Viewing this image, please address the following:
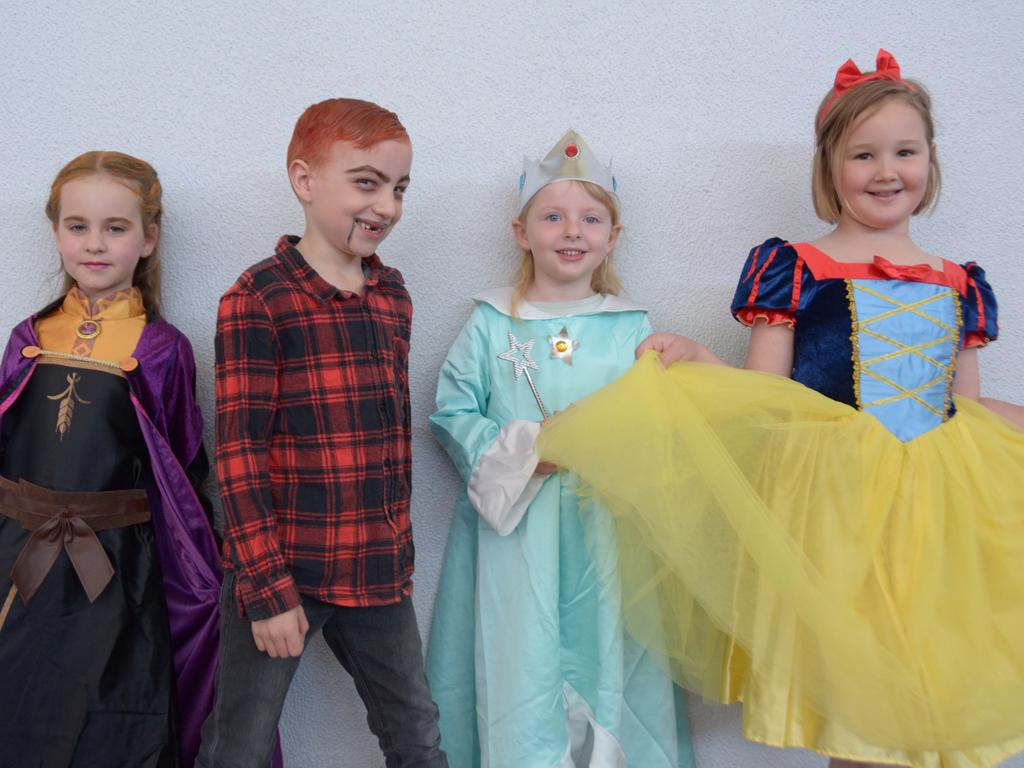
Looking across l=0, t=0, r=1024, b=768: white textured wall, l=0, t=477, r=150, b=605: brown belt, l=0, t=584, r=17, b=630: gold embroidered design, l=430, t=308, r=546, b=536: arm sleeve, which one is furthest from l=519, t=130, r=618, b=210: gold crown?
l=0, t=584, r=17, b=630: gold embroidered design

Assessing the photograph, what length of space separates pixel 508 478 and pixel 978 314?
0.92 meters

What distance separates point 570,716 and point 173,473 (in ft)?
2.82

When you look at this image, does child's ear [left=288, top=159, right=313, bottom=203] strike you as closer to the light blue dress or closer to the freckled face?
the freckled face

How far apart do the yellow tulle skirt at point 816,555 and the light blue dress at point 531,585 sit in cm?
11

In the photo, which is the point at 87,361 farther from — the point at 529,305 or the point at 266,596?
the point at 529,305

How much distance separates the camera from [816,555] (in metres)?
1.32

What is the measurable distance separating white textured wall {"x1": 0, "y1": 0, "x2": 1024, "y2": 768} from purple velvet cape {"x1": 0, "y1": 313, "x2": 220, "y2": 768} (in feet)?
0.54

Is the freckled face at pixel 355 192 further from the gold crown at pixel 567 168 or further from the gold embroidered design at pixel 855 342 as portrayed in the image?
the gold embroidered design at pixel 855 342

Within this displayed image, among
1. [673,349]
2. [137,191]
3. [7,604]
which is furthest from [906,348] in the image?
[7,604]

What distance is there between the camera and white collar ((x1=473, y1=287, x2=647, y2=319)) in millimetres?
1621

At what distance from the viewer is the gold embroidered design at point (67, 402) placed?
1438mm

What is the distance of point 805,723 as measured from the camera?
1322 millimetres

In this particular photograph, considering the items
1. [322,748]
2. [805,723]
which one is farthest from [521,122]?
[322,748]

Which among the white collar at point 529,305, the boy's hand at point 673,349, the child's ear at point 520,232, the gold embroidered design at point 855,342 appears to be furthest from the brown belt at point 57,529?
the gold embroidered design at point 855,342
